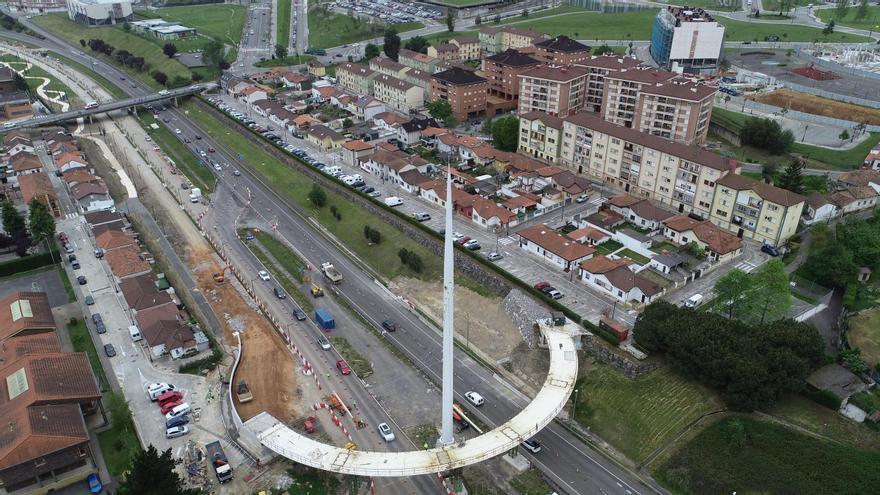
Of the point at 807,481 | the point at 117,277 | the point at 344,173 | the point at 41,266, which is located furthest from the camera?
the point at 344,173

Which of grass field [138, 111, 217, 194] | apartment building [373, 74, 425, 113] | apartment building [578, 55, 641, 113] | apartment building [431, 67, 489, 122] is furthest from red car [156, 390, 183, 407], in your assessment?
apartment building [578, 55, 641, 113]

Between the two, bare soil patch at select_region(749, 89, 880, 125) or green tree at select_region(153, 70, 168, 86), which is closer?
bare soil patch at select_region(749, 89, 880, 125)

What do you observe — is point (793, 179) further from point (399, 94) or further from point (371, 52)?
point (371, 52)

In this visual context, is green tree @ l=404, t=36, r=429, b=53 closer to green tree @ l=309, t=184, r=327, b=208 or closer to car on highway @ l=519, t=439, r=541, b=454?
green tree @ l=309, t=184, r=327, b=208

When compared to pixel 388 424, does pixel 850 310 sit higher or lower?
higher

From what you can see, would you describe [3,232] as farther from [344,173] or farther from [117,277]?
[344,173]

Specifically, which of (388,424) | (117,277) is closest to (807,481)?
(388,424)

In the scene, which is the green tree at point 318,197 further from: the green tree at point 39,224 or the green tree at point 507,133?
the green tree at point 39,224
